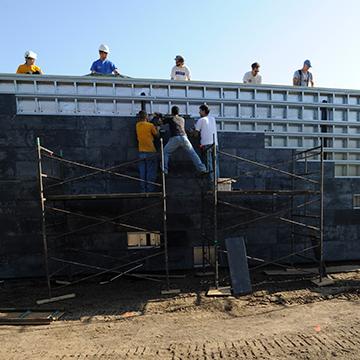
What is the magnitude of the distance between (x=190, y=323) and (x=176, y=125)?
3810 mm

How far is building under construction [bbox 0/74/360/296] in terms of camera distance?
6.53 metres

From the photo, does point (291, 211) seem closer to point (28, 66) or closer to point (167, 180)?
point (167, 180)

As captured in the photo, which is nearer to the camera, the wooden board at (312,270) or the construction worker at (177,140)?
the construction worker at (177,140)

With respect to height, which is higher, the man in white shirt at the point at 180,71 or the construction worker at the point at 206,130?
the man in white shirt at the point at 180,71

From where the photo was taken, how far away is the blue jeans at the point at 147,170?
657cm

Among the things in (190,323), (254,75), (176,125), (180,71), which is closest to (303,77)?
(254,75)

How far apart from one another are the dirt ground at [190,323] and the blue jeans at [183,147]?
2.57 m

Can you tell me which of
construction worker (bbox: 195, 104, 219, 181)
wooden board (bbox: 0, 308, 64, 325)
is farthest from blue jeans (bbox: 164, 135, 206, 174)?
wooden board (bbox: 0, 308, 64, 325)

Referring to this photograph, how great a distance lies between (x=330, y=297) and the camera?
567 cm

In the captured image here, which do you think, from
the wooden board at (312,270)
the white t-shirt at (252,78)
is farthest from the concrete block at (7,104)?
the wooden board at (312,270)

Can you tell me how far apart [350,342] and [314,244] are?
11.1ft

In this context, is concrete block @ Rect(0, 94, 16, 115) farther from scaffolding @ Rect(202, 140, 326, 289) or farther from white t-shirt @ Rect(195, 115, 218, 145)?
scaffolding @ Rect(202, 140, 326, 289)

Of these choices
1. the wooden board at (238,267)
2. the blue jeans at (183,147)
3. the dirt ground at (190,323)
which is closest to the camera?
the dirt ground at (190,323)

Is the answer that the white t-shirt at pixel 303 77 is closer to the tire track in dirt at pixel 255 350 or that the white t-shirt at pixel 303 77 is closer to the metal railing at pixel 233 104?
the metal railing at pixel 233 104
